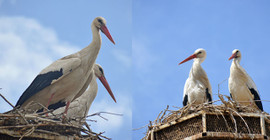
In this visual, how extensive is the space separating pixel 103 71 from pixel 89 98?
0.68m

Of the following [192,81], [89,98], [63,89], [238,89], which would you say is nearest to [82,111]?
[89,98]

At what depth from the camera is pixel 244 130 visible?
3.57 m

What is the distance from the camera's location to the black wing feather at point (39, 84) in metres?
4.58

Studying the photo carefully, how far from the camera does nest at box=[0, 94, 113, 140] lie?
131 inches

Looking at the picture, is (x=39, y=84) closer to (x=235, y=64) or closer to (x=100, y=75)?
(x=100, y=75)

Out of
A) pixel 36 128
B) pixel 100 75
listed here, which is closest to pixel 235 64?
pixel 100 75

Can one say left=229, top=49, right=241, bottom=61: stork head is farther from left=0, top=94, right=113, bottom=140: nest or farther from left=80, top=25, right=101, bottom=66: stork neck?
left=0, top=94, right=113, bottom=140: nest

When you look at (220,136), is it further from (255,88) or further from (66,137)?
(255,88)

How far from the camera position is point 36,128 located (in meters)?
3.52

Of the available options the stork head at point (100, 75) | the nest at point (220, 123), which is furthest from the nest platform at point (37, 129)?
the stork head at point (100, 75)

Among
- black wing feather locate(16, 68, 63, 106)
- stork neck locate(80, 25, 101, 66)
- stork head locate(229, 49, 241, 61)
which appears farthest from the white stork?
stork head locate(229, 49, 241, 61)

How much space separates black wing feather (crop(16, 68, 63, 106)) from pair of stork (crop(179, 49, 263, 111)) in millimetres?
1718

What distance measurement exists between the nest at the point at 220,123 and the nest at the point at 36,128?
0.75 metres

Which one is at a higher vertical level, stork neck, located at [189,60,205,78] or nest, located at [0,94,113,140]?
stork neck, located at [189,60,205,78]
